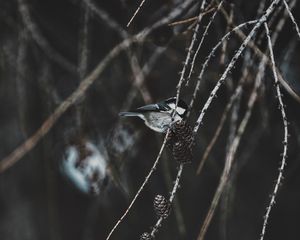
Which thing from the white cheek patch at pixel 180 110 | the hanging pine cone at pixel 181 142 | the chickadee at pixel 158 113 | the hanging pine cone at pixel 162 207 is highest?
the chickadee at pixel 158 113

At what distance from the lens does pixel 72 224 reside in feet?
8.45

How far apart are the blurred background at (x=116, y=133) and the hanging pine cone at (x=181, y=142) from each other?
0.41 m

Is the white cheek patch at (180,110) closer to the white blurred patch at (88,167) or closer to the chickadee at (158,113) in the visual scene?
the chickadee at (158,113)

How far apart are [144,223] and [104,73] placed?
2.09 feet

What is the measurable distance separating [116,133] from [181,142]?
51cm

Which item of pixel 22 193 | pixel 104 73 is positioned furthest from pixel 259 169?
pixel 22 193

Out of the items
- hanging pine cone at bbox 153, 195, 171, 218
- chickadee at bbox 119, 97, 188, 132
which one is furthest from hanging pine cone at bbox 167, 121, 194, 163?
chickadee at bbox 119, 97, 188, 132

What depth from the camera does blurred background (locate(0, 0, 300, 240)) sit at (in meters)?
1.55

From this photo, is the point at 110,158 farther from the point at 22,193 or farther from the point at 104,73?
the point at 22,193

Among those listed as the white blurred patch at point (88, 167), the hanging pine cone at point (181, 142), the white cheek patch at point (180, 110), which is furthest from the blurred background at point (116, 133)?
the hanging pine cone at point (181, 142)

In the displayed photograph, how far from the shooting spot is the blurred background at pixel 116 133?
1555mm

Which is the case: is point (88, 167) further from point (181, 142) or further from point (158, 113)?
point (181, 142)

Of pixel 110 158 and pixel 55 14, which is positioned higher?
pixel 55 14

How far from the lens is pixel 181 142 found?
0.99 meters
